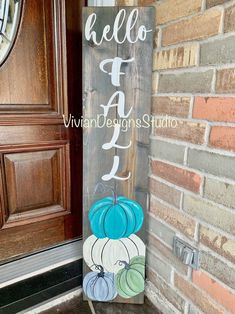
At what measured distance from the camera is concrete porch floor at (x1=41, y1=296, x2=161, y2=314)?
1164 mm

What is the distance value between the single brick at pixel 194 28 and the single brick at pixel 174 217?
714 mm

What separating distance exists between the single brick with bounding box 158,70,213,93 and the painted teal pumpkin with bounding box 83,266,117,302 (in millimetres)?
934

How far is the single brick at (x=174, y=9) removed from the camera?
0.85 meters

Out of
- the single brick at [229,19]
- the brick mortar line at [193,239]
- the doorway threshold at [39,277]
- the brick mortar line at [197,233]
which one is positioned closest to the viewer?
the single brick at [229,19]

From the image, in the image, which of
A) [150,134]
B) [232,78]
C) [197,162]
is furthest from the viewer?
[150,134]

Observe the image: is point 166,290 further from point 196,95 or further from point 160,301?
point 196,95

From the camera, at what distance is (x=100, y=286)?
3.92ft

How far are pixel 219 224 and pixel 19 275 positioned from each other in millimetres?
993

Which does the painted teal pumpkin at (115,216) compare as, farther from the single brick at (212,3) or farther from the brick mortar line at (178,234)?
the single brick at (212,3)

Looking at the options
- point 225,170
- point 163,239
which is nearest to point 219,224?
point 225,170

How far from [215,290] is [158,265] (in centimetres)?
33

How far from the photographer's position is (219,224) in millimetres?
853

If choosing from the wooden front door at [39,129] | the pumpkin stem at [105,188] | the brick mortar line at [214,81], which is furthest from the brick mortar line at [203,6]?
the pumpkin stem at [105,188]

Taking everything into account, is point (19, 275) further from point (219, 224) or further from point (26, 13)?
point (26, 13)
